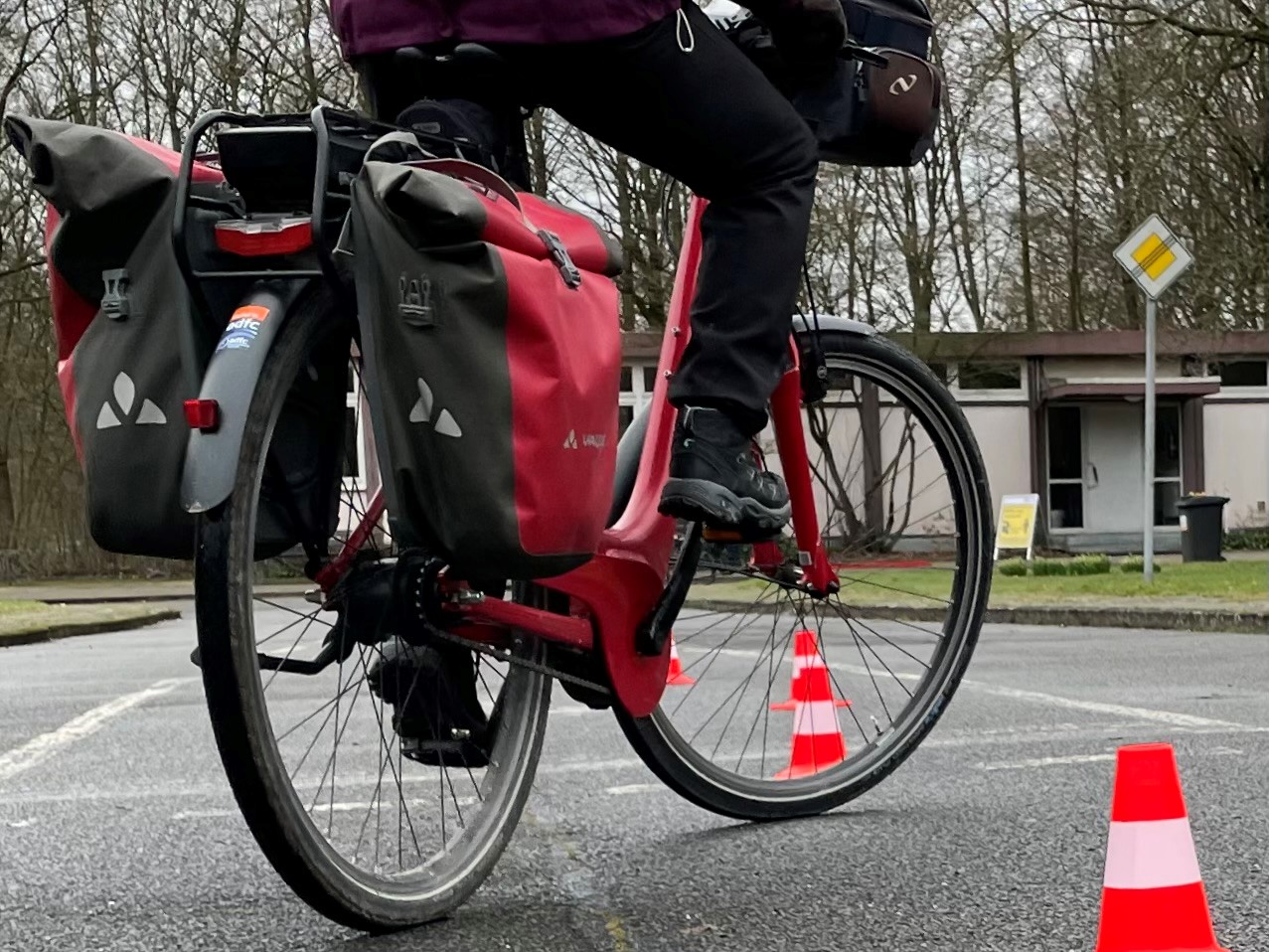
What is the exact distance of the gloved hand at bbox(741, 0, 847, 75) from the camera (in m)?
3.08

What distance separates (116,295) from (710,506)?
1.13 meters

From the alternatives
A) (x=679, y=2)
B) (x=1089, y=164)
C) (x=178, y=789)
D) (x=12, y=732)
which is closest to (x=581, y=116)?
(x=679, y=2)

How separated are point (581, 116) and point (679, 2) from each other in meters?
0.24

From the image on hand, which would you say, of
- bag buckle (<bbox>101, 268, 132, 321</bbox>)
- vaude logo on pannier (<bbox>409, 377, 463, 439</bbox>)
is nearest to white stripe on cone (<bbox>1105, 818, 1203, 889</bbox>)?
vaude logo on pannier (<bbox>409, 377, 463, 439</bbox>)

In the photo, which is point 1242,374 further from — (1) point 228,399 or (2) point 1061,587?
(1) point 228,399

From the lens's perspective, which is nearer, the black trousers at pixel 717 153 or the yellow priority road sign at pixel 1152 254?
the black trousers at pixel 717 153

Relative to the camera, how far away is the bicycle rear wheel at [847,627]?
3557 mm

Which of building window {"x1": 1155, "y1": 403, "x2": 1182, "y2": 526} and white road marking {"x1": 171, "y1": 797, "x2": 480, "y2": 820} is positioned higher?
building window {"x1": 1155, "y1": 403, "x2": 1182, "y2": 526}

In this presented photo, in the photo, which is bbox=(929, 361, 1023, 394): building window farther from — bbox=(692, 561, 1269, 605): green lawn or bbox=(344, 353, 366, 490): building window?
bbox=(344, 353, 366, 490): building window

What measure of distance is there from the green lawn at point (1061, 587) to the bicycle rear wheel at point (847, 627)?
1 cm

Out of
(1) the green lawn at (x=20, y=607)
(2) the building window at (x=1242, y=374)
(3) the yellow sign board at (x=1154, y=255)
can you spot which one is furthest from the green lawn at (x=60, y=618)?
(2) the building window at (x=1242, y=374)

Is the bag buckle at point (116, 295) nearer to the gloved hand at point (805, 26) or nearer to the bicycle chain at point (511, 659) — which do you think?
the bicycle chain at point (511, 659)

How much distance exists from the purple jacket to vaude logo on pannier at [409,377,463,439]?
25.2 inches

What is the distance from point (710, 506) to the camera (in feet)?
10.1
